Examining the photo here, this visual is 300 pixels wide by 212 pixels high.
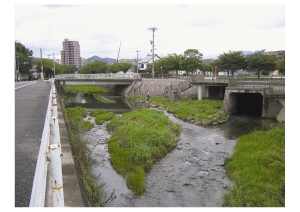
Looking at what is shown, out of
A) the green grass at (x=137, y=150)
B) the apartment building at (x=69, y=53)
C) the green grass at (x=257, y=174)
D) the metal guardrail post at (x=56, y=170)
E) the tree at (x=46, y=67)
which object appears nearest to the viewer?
the metal guardrail post at (x=56, y=170)

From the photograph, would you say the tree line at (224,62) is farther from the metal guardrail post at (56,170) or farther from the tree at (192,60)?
the metal guardrail post at (56,170)

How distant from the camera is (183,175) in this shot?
40.5 feet

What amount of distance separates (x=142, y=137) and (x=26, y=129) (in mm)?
7841

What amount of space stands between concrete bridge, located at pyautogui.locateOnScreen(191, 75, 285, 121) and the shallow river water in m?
7.00

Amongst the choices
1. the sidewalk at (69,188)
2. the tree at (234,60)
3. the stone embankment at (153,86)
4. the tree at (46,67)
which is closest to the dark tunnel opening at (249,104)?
the stone embankment at (153,86)

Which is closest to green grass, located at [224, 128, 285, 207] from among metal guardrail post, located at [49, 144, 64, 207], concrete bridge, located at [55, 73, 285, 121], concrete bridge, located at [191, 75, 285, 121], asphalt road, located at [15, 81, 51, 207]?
asphalt road, located at [15, 81, 51, 207]

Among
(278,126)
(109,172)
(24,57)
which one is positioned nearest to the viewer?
(109,172)

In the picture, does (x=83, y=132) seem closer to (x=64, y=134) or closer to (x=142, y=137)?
(x=142, y=137)

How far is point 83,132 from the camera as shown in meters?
20.2

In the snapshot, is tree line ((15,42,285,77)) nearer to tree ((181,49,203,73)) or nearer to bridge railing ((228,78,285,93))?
tree ((181,49,203,73))

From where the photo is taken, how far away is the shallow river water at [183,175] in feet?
32.8

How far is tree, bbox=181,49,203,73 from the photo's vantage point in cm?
5381

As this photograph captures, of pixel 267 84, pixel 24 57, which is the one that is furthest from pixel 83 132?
pixel 24 57

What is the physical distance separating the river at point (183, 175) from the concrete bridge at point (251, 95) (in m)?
7.00
